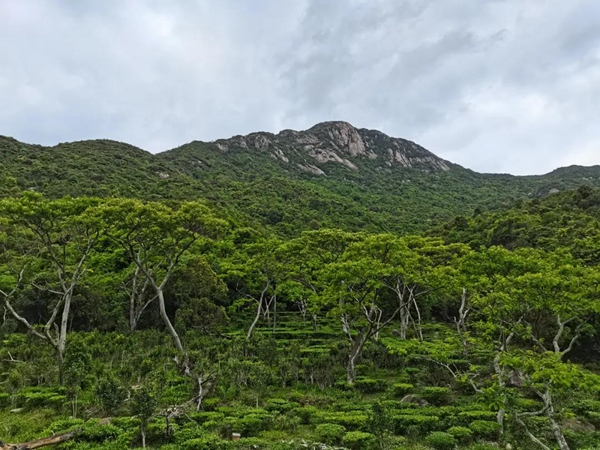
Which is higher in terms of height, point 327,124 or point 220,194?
point 327,124

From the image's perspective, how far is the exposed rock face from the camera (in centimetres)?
12081

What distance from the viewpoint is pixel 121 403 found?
1407cm

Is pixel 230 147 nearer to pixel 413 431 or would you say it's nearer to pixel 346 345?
pixel 346 345

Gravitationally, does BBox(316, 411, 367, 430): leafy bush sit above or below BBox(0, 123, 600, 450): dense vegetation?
below

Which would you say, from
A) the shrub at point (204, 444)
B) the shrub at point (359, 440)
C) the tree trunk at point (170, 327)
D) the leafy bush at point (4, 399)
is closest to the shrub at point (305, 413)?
the shrub at point (359, 440)

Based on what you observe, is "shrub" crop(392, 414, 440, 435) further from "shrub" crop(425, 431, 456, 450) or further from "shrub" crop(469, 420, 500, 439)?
"shrub" crop(469, 420, 500, 439)

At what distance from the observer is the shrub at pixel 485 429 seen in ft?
43.3

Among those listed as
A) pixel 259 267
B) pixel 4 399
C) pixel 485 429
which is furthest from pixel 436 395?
pixel 4 399

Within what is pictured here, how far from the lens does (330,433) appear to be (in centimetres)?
1282

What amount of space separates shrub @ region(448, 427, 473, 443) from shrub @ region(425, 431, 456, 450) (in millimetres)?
401

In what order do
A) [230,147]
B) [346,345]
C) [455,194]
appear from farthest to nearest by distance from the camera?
[230,147] < [455,194] < [346,345]

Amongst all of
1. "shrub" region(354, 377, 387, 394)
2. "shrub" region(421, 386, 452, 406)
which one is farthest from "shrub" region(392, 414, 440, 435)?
"shrub" region(354, 377, 387, 394)

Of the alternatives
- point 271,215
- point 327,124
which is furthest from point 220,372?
point 327,124

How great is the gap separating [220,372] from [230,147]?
359 ft
